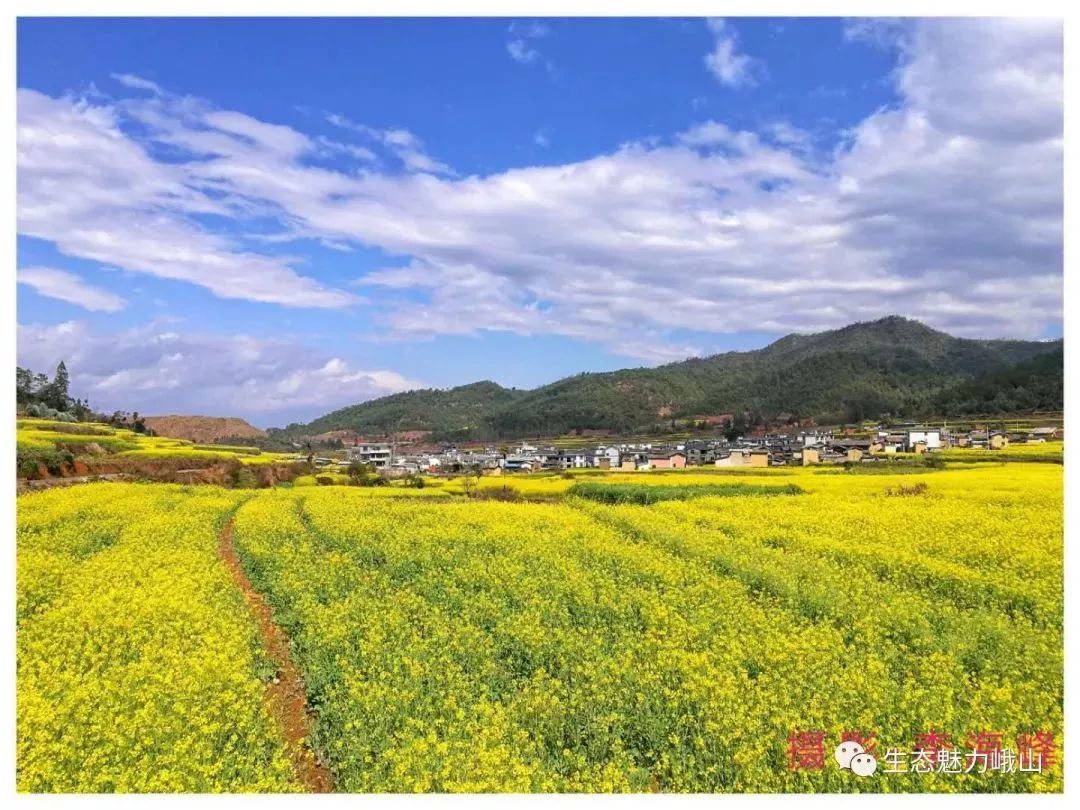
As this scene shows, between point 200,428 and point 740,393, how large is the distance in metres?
47.7

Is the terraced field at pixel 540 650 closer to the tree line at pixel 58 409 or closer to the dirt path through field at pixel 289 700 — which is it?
the dirt path through field at pixel 289 700

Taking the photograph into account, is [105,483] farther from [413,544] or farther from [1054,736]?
[1054,736]

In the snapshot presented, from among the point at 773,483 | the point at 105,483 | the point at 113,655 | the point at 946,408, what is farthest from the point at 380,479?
the point at 946,408

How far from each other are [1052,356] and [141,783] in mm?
9655

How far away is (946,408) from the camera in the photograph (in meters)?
23.3

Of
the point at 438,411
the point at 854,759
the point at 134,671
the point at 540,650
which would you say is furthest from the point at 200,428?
the point at 438,411

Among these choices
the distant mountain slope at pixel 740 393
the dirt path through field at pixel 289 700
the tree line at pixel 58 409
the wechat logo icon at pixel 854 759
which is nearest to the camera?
the wechat logo icon at pixel 854 759

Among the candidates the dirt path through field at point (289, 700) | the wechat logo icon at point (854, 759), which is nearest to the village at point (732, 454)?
the dirt path through field at point (289, 700)

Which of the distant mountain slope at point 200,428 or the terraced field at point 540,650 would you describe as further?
the distant mountain slope at point 200,428

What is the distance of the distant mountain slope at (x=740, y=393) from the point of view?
91.0 ft

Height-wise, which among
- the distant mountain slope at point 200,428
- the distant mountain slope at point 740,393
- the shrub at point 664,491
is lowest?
the shrub at point 664,491

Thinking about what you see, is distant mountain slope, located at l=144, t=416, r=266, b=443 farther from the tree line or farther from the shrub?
the shrub

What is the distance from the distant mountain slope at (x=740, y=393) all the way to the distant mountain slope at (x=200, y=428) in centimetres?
212

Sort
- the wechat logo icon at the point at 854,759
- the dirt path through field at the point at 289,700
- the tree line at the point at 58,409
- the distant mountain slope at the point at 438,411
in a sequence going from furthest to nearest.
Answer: the distant mountain slope at the point at 438,411 < the tree line at the point at 58,409 < the dirt path through field at the point at 289,700 < the wechat logo icon at the point at 854,759
